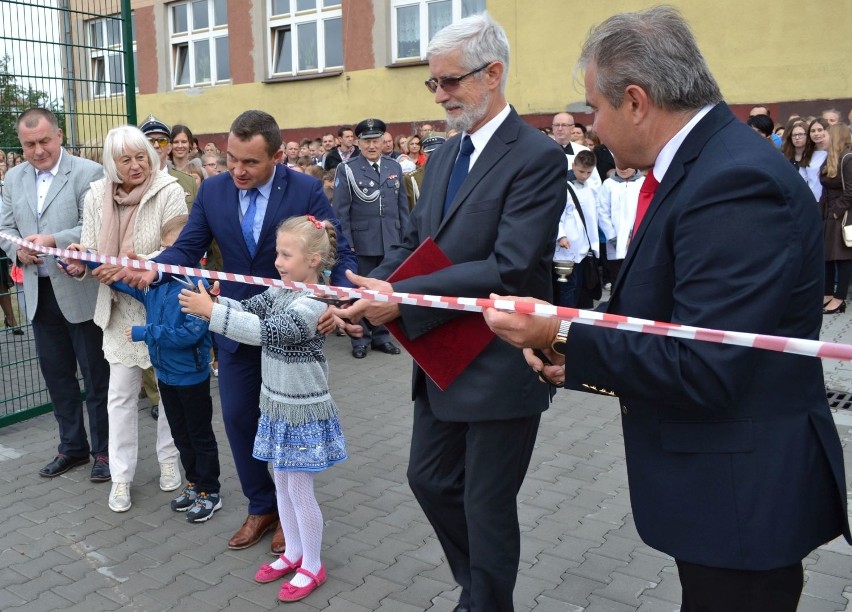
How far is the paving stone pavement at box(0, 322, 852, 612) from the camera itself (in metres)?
3.39

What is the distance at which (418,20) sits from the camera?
1620 centimetres

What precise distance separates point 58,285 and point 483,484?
3.20 metres

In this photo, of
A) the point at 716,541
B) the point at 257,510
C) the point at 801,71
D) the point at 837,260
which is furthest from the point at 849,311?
the point at 716,541

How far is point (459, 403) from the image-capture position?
110 inches

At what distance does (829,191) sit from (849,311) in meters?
1.44

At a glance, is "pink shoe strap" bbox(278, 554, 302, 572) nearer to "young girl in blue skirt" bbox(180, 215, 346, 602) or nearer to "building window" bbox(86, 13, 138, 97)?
"young girl in blue skirt" bbox(180, 215, 346, 602)

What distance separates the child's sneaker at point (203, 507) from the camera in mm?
4191

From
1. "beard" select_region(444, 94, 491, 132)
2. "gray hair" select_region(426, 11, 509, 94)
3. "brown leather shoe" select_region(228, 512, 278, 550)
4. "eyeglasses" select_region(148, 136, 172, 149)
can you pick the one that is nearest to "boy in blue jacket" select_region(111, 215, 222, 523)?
"brown leather shoe" select_region(228, 512, 278, 550)

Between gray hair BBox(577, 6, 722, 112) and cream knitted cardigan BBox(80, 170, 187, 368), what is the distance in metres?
3.08

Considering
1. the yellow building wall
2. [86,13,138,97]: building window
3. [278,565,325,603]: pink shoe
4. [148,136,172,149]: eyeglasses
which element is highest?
the yellow building wall

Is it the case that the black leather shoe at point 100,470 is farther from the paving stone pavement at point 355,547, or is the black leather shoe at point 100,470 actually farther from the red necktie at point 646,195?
the red necktie at point 646,195

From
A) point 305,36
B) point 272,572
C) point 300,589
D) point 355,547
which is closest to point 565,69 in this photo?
point 305,36

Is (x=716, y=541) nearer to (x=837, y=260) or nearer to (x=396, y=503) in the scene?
(x=396, y=503)

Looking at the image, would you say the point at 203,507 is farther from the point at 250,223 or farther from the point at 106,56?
the point at 106,56
